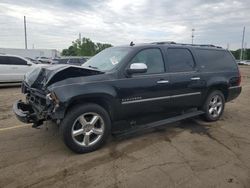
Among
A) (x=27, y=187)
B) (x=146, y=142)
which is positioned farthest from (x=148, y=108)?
(x=27, y=187)

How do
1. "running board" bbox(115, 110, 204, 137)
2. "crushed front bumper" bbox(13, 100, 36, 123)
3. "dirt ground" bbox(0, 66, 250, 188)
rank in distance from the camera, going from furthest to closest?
1. "running board" bbox(115, 110, 204, 137)
2. "crushed front bumper" bbox(13, 100, 36, 123)
3. "dirt ground" bbox(0, 66, 250, 188)

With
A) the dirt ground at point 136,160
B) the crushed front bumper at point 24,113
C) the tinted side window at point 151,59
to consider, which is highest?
the tinted side window at point 151,59

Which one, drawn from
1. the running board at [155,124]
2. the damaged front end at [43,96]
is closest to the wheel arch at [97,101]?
the damaged front end at [43,96]

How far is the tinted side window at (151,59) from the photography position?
4.60 m

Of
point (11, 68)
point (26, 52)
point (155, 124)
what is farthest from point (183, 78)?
point (26, 52)

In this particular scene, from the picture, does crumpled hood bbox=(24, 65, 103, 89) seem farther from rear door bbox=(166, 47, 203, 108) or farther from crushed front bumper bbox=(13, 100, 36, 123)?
rear door bbox=(166, 47, 203, 108)

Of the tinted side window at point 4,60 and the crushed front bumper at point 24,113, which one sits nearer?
the crushed front bumper at point 24,113

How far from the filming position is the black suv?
12.6 feet

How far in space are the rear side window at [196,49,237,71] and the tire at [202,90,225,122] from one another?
0.63 meters

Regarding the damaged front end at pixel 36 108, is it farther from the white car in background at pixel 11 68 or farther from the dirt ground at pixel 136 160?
the white car in background at pixel 11 68

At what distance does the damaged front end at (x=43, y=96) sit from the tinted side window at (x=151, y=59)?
0.97 meters

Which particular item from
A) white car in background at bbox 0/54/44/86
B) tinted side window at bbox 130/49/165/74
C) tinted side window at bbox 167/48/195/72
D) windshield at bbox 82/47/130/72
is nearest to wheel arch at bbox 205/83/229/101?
tinted side window at bbox 167/48/195/72

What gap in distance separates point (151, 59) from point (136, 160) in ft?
6.57

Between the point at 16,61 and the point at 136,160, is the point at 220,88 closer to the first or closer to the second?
the point at 136,160
